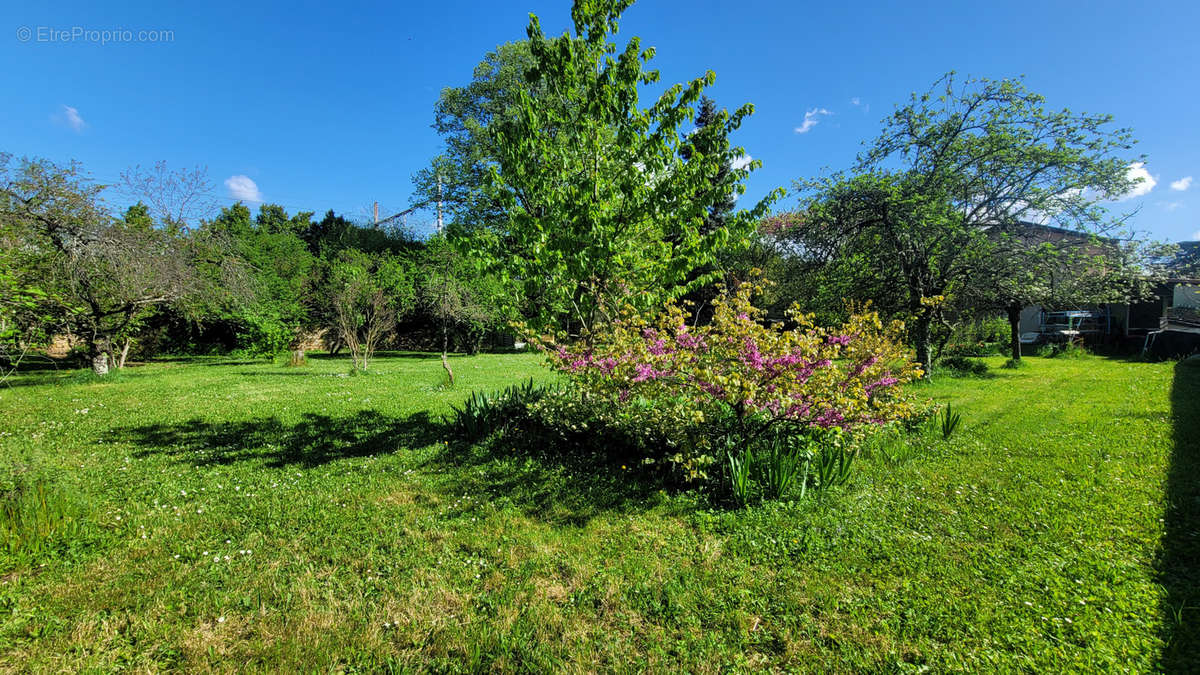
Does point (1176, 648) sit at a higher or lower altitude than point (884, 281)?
lower

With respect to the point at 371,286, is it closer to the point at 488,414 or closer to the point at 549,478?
the point at 488,414

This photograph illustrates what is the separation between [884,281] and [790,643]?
12.8 meters

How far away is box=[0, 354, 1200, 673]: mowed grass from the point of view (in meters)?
2.34

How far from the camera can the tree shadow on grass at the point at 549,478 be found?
4.16 m

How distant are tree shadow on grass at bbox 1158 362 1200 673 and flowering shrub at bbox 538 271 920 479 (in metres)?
1.93

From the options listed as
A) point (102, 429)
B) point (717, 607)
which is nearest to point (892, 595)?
point (717, 607)

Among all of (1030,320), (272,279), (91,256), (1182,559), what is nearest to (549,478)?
(1182,559)

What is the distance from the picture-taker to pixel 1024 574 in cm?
294

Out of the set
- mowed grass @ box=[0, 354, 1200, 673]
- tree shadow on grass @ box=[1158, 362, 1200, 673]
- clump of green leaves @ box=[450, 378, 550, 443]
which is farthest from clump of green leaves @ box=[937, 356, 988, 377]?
clump of green leaves @ box=[450, 378, 550, 443]

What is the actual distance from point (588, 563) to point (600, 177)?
4.42m

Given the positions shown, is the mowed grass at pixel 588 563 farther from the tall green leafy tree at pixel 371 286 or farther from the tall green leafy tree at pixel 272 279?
the tall green leafy tree at pixel 371 286

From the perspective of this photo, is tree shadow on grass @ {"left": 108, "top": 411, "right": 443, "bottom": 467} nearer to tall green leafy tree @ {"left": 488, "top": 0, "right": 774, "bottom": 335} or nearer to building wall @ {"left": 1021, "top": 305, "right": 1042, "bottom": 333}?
tall green leafy tree @ {"left": 488, "top": 0, "right": 774, "bottom": 335}

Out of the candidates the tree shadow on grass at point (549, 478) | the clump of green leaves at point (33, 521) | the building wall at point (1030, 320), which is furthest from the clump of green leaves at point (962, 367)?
the building wall at point (1030, 320)

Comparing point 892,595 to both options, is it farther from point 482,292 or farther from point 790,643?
point 482,292
